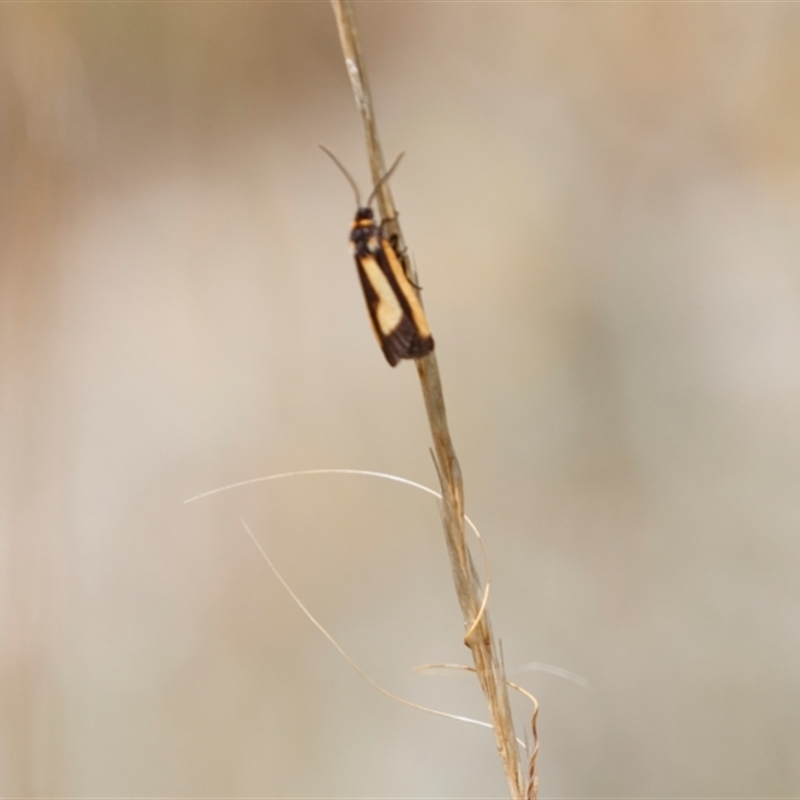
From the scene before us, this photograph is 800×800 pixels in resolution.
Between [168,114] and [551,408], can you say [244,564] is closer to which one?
[551,408]

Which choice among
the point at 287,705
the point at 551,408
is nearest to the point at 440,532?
the point at 551,408

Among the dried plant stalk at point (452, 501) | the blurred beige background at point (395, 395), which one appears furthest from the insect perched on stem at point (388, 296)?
the blurred beige background at point (395, 395)

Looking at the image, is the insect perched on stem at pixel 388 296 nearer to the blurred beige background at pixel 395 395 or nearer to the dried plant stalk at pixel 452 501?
the dried plant stalk at pixel 452 501

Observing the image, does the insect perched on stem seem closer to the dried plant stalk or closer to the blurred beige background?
the dried plant stalk

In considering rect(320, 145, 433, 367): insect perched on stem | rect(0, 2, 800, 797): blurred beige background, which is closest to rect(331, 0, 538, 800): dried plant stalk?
rect(320, 145, 433, 367): insect perched on stem

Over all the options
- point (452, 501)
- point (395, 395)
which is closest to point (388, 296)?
point (452, 501)

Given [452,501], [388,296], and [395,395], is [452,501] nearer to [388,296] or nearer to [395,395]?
[388,296]

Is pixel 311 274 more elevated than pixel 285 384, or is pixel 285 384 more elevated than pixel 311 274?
pixel 311 274
